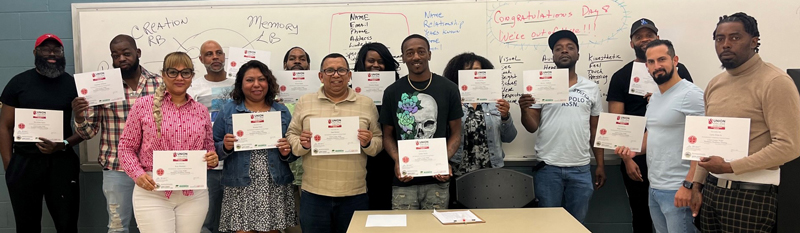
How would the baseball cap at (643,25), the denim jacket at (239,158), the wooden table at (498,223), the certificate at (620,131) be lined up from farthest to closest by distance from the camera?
the baseball cap at (643,25) → the certificate at (620,131) → the denim jacket at (239,158) → the wooden table at (498,223)

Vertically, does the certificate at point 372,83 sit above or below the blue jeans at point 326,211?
above

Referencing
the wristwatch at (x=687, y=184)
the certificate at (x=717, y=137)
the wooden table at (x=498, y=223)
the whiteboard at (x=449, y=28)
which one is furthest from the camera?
the whiteboard at (x=449, y=28)

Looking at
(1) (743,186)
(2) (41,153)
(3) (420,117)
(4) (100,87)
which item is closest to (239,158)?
Result: (3) (420,117)

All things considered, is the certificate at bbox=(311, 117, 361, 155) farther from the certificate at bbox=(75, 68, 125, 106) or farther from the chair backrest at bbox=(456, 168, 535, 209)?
the certificate at bbox=(75, 68, 125, 106)

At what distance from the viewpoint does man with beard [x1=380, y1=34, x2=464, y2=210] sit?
8.91 feet

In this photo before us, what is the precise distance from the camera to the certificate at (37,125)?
2977 mm

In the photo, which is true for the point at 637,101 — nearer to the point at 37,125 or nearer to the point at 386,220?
the point at 386,220

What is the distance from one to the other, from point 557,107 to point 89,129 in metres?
3.46

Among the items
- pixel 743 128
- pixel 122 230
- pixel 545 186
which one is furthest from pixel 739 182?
pixel 122 230

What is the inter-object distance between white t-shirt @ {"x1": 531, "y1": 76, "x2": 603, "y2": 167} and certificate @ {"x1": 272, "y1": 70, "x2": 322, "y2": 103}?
1.83 metres

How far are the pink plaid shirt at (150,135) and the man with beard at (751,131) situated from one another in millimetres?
2866

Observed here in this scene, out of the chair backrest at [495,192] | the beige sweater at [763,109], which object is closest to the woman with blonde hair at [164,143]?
the chair backrest at [495,192]

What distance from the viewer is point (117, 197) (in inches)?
126

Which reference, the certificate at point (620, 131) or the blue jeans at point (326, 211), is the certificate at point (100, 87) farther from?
the certificate at point (620, 131)
